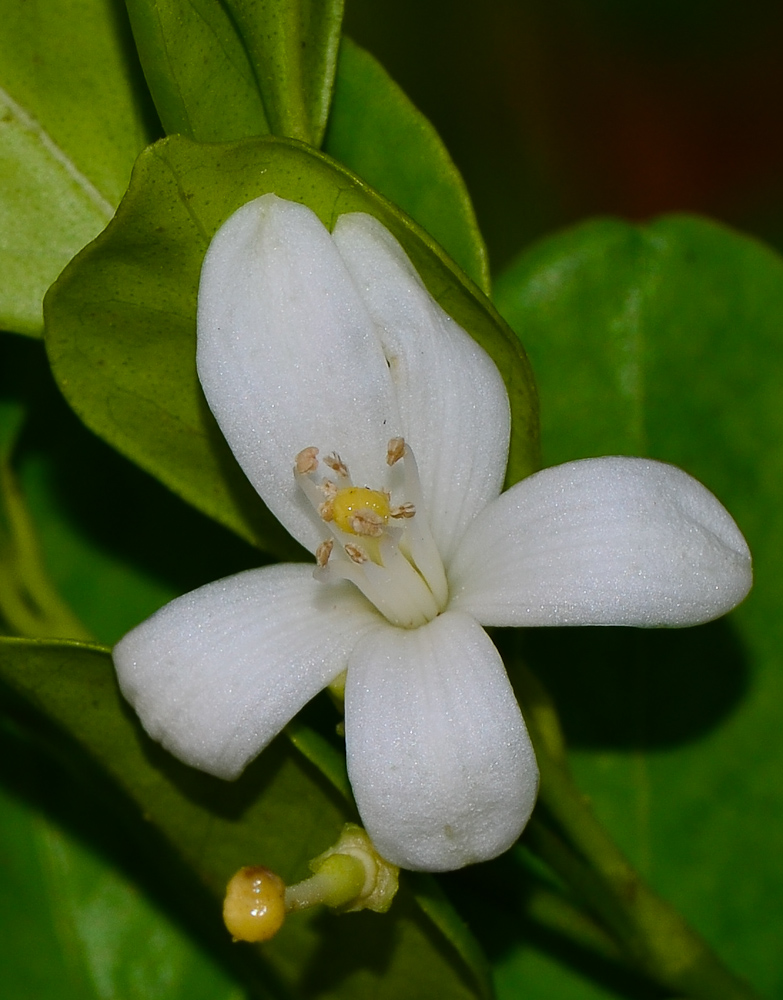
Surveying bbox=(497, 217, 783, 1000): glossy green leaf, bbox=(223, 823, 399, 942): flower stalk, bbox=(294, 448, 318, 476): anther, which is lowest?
bbox=(497, 217, 783, 1000): glossy green leaf

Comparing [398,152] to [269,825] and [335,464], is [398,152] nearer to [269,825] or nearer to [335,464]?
[335,464]

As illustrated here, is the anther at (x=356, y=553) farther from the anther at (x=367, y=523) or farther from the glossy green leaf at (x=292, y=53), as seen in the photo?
the glossy green leaf at (x=292, y=53)

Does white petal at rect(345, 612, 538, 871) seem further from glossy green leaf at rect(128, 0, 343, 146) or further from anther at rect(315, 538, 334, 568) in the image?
glossy green leaf at rect(128, 0, 343, 146)

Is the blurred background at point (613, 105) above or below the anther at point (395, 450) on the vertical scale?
below

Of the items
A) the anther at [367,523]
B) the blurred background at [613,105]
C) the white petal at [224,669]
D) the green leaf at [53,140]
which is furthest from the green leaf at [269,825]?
the blurred background at [613,105]

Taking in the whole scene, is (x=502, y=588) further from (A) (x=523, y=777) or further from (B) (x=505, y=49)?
(B) (x=505, y=49)

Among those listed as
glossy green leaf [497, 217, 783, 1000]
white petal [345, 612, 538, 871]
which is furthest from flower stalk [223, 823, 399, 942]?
glossy green leaf [497, 217, 783, 1000]
